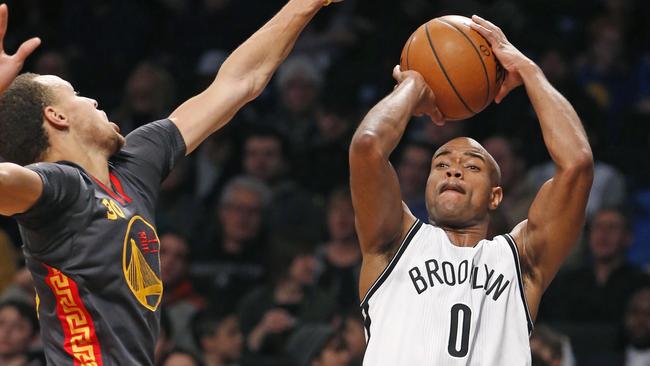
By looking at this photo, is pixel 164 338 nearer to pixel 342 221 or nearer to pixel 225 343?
pixel 225 343

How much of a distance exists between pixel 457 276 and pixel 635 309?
127 inches

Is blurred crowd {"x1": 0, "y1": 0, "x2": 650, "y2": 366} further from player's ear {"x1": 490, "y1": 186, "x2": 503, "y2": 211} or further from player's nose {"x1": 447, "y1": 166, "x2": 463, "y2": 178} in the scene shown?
player's nose {"x1": 447, "y1": 166, "x2": 463, "y2": 178}

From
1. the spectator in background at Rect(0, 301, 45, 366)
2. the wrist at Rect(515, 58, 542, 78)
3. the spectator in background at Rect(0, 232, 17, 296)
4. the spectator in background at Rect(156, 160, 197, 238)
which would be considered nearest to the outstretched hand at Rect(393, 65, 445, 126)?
the wrist at Rect(515, 58, 542, 78)

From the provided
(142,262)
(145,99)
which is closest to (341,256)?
(145,99)

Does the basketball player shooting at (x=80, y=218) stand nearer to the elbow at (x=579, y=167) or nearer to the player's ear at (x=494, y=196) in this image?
the player's ear at (x=494, y=196)

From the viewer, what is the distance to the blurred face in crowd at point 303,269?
7.98 metres

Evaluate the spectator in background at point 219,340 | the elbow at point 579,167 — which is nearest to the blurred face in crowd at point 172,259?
the spectator in background at point 219,340

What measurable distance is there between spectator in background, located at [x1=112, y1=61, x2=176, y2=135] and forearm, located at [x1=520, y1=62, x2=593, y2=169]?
5757mm

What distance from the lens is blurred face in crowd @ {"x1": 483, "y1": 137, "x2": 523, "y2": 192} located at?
8469mm

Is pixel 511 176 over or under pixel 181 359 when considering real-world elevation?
over

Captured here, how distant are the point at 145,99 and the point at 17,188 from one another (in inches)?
264

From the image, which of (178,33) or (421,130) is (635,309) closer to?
(421,130)

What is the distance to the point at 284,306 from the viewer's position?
780cm

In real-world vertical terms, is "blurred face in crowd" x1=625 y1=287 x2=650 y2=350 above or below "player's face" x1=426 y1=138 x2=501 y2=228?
below
